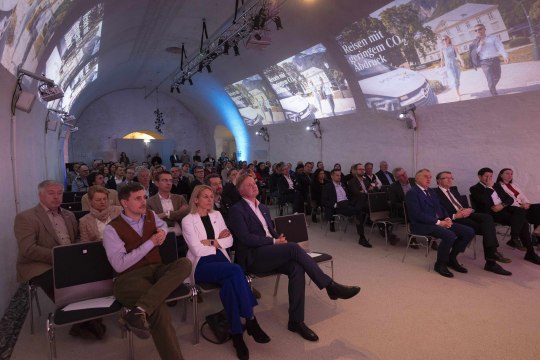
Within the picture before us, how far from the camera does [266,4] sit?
23.7 feet

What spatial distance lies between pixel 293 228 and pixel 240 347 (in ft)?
5.22

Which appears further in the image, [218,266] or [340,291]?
[340,291]

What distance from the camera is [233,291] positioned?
2.92 m

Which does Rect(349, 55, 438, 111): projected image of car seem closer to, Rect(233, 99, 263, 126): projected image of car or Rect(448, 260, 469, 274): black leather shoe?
Rect(448, 260, 469, 274): black leather shoe

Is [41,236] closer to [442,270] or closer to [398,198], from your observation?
[442,270]

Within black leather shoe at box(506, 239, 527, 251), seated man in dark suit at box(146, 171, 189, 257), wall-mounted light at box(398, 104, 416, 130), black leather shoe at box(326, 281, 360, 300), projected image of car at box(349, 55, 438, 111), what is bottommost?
black leather shoe at box(506, 239, 527, 251)

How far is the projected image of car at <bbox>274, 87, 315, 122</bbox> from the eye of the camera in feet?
41.8

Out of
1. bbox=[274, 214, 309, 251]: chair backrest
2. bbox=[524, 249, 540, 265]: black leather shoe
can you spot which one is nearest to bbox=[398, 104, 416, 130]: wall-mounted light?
bbox=[524, 249, 540, 265]: black leather shoe

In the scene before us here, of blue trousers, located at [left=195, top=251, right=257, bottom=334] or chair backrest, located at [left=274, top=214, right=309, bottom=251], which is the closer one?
blue trousers, located at [left=195, top=251, right=257, bottom=334]

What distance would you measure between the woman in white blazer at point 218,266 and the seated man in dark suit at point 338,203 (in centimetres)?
359

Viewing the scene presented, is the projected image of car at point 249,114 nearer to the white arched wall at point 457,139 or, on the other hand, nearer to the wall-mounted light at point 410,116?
the white arched wall at point 457,139

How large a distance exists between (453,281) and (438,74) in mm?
5344

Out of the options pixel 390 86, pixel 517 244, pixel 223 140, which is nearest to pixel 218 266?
pixel 517 244

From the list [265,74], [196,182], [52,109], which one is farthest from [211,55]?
[196,182]
